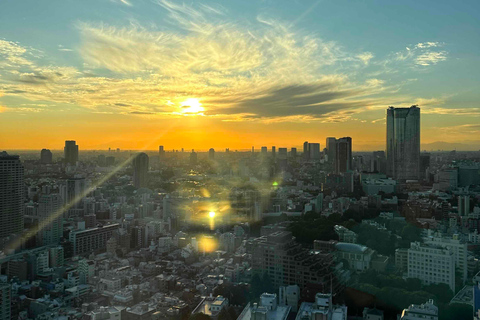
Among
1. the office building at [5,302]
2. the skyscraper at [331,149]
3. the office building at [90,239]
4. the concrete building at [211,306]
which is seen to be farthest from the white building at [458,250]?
the skyscraper at [331,149]

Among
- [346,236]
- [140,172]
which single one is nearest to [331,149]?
[140,172]

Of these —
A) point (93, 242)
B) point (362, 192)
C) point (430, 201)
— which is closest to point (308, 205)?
point (430, 201)

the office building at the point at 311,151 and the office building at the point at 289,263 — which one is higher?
the office building at the point at 311,151

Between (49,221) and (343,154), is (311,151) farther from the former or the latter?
(49,221)

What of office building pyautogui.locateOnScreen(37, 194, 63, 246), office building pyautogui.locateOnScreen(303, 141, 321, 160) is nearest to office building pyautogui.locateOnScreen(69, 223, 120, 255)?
office building pyautogui.locateOnScreen(37, 194, 63, 246)

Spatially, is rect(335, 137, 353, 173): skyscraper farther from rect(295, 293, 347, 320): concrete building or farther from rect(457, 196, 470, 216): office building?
rect(295, 293, 347, 320): concrete building

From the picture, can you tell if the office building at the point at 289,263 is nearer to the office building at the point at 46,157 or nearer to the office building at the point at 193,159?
the office building at the point at 46,157
